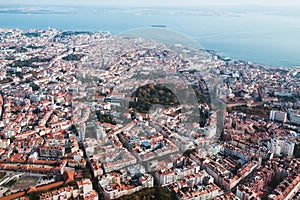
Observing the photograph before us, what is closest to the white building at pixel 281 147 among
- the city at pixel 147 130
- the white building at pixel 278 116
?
the city at pixel 147 130

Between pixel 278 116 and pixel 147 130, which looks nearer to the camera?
pixel 147 130

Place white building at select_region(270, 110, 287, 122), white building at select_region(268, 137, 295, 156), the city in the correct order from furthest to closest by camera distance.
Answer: white building at select_region(270, 110, 287, 122)
white building at select_region(268, 137, 295, 156)
the city

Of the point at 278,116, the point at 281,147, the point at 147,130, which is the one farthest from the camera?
the point at 278,116

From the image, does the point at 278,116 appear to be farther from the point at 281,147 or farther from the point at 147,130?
the point at 147,130

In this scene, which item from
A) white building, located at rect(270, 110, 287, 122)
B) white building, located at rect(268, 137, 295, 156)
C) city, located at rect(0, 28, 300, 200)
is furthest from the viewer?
white building, located at rect(270, 110, 287, 122)

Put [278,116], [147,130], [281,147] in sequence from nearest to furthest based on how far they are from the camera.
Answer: [281,147] < [147,130] < [278,116]

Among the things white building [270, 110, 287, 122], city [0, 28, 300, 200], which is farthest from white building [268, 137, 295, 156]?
white building [270, 110, 287, 122]

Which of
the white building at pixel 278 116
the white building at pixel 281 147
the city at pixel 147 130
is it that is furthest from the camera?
the white building at pixel 278 116

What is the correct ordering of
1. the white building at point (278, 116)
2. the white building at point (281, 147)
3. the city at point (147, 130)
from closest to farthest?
the city at point (147, 130) < the white building at point (281, 147) < the white building at point (278, 116)

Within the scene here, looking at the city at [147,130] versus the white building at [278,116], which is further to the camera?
the white building at [278,116]

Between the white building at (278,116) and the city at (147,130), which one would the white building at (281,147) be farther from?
the white building at (278,116)

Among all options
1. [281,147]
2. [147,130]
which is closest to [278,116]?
[281,147]

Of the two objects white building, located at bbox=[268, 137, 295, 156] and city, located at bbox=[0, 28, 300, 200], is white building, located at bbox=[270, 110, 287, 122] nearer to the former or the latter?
city, located at bbox=[0, 28, 300, 200]
